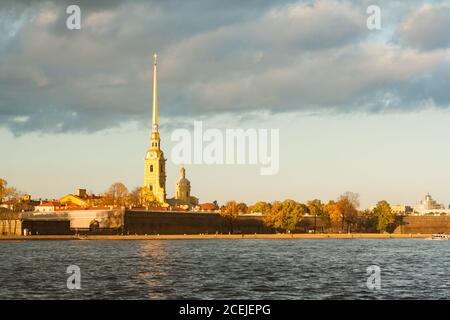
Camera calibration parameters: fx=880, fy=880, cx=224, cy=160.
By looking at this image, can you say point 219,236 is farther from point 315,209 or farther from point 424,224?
point 424,224

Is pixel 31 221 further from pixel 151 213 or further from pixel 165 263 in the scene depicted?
pixel 165 263

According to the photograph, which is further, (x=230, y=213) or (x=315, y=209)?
(x=315, y=209)

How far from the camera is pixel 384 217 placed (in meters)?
173

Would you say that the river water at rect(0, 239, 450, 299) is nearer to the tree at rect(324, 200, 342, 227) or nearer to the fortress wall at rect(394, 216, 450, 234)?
the tree at rect(324, 200, 342, 227)

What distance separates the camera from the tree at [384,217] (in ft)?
566

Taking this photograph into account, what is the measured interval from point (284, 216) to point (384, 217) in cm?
2529

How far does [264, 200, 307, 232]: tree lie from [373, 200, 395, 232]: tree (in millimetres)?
20907

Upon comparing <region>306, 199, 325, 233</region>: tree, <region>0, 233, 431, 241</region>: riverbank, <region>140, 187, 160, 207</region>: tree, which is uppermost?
<region>140, 187, 160, 207</region>: tree

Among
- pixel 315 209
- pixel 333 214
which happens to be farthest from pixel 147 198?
pixel 333 214

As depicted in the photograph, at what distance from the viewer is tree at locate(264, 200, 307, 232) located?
518ft

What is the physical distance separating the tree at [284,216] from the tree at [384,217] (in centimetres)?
2091

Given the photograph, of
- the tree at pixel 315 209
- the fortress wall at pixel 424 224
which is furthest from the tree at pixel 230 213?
the fortress wall at pixel 424 224

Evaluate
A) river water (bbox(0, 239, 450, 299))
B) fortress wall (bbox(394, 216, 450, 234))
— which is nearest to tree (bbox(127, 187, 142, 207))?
fortress wall (bbox(394, 216, 450, 234))
